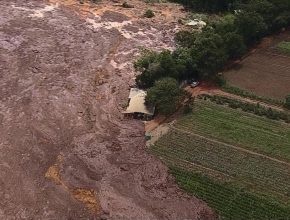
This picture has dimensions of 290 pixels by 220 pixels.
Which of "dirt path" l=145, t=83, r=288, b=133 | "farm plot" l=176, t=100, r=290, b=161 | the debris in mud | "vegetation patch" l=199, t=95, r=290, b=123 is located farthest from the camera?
"vegetation patch" l=199, t=95, r=290, b=123

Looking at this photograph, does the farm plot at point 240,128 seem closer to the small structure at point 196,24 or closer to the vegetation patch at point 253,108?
the vegetation patch at point 253,108

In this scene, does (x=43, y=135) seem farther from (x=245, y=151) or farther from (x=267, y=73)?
(x=267, y=73)

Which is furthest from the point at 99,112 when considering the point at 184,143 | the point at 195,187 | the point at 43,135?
the point at 195,187

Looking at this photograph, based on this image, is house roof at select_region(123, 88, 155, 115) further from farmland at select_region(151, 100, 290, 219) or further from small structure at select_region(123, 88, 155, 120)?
farmland at select_region(151, 100, 290, 219)

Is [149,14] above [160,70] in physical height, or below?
below

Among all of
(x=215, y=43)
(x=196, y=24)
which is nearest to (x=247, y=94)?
(x=215, y=43)

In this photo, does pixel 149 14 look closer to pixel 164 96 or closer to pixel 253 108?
pixel 164 96

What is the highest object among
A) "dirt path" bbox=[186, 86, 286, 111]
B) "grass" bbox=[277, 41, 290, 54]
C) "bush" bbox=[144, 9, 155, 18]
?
"grass" bbox=[277, 41, 290, 54]

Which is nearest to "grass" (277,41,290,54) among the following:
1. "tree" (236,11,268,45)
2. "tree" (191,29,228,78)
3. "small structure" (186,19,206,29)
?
"tree" (236,11,268,45)
